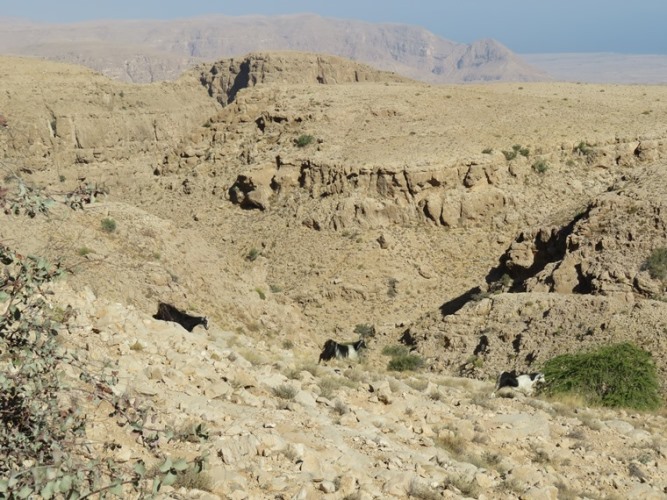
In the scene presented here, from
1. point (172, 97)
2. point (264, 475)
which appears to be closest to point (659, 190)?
point (264, 475)

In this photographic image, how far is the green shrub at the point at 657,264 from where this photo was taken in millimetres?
17766

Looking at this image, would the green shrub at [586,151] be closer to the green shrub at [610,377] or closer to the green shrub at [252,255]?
the green shrub at [252,255]

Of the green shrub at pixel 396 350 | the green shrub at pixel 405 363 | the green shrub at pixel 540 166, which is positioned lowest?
the green shrub at pixel 396 350

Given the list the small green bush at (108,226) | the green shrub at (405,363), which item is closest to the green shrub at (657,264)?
the green shrub at (405,363)

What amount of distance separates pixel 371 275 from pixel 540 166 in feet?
27.9

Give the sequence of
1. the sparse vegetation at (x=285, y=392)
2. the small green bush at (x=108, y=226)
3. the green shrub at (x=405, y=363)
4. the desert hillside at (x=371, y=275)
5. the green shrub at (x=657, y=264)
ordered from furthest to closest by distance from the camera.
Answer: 1. the small green bush at (x=108, y=226)
2. the green shrub at (x=657, y=264)
3. the green shrub at (x=405, y=363)
4. the sparse vegetation at (x=285, y=392)
5. the desert hillside at (x=371, y=275)

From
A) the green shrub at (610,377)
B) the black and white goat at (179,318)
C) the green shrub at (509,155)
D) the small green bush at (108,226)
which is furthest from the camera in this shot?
the green shrub at (509,155)

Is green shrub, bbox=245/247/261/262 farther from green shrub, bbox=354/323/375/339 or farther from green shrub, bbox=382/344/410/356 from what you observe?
green shrub, bbox=382/344/410/356

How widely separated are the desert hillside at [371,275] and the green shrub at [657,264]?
17 centimetres

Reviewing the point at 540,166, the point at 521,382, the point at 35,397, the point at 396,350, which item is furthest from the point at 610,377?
the point at 540,166

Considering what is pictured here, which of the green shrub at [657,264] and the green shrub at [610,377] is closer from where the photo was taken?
the green shrub at [610,377]

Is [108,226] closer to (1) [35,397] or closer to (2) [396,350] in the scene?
(2) [396,350]

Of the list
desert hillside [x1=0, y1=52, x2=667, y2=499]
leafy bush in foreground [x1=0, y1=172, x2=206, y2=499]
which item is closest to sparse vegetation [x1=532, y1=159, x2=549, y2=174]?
desert hillside [x1=0, y1=52, x2=667, y2=499]

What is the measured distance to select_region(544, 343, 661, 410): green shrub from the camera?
1324 cm
